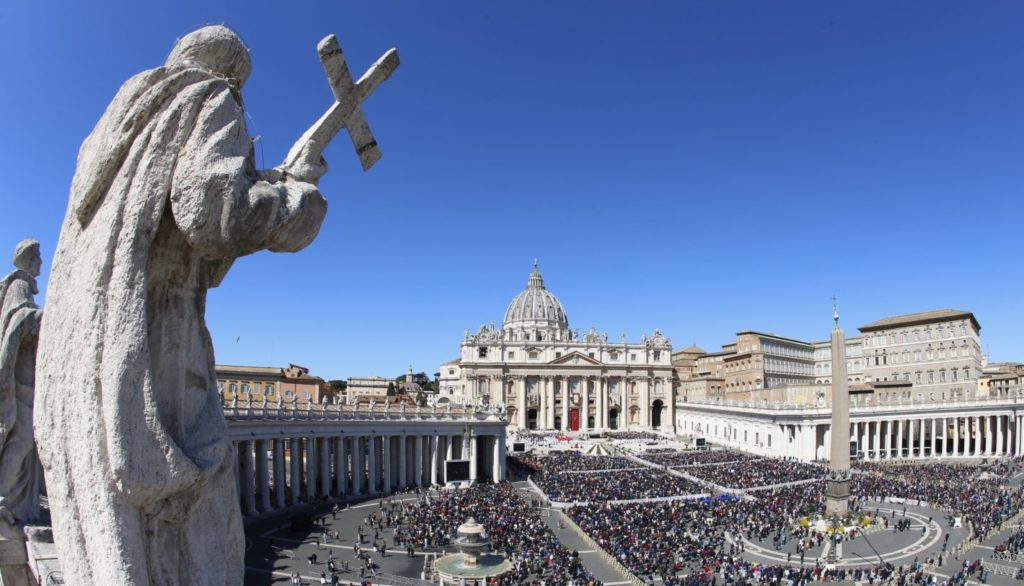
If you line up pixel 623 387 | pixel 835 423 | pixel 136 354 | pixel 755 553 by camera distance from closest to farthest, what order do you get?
pixel 136 354
pixel 755 553
pixel 835 423
pixel 623 387

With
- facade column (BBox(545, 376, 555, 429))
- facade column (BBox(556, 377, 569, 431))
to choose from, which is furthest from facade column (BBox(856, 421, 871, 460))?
facade column (BBox(545, 376, 555, 429))

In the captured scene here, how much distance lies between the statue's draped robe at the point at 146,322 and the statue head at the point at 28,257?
3311 mm

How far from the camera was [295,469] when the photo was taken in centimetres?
3706

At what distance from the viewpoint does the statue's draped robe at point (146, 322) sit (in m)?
3.31

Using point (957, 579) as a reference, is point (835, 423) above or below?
above

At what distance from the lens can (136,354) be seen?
11.0 ft

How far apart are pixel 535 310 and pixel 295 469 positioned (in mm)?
95805

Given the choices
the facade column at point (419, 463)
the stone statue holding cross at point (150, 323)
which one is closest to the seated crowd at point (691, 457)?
the facade column at point (419, 463)

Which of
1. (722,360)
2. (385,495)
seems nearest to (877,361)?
(722,360)

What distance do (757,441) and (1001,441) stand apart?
21.3m

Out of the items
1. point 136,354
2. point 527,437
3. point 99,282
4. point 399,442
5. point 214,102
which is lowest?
point 527,437

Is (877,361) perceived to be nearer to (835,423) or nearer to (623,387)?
(623,387)

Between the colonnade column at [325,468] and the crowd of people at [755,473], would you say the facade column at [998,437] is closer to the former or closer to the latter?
the crowd of people at [755,473]

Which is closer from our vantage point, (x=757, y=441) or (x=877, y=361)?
(x=757, y=441)
